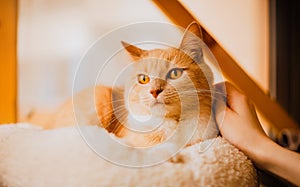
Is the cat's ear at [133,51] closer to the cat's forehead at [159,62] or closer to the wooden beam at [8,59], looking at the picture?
the cat's forehead at [159,62]

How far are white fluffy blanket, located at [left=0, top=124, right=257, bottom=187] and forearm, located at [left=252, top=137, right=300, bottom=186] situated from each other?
3 centimetres

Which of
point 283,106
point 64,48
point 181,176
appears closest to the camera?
point 181,176

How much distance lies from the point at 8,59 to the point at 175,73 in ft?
1.10

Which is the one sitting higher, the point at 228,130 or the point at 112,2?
the point at 112,2

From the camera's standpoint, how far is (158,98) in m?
0.52

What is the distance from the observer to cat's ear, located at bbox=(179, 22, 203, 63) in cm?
54

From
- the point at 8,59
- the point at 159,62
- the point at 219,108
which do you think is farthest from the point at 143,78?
the point at 8,59

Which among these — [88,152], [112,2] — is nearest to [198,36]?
[112,2]

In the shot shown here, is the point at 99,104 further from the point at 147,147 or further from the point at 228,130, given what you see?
the point at 228,130

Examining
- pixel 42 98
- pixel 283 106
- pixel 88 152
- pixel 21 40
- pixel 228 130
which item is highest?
pixel 21 40

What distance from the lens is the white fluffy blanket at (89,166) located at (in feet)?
1.59

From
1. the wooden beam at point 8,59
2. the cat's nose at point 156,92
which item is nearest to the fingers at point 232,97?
the cat's nose at point 156,92

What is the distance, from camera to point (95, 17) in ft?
1.89

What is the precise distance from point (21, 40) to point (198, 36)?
0.35m
